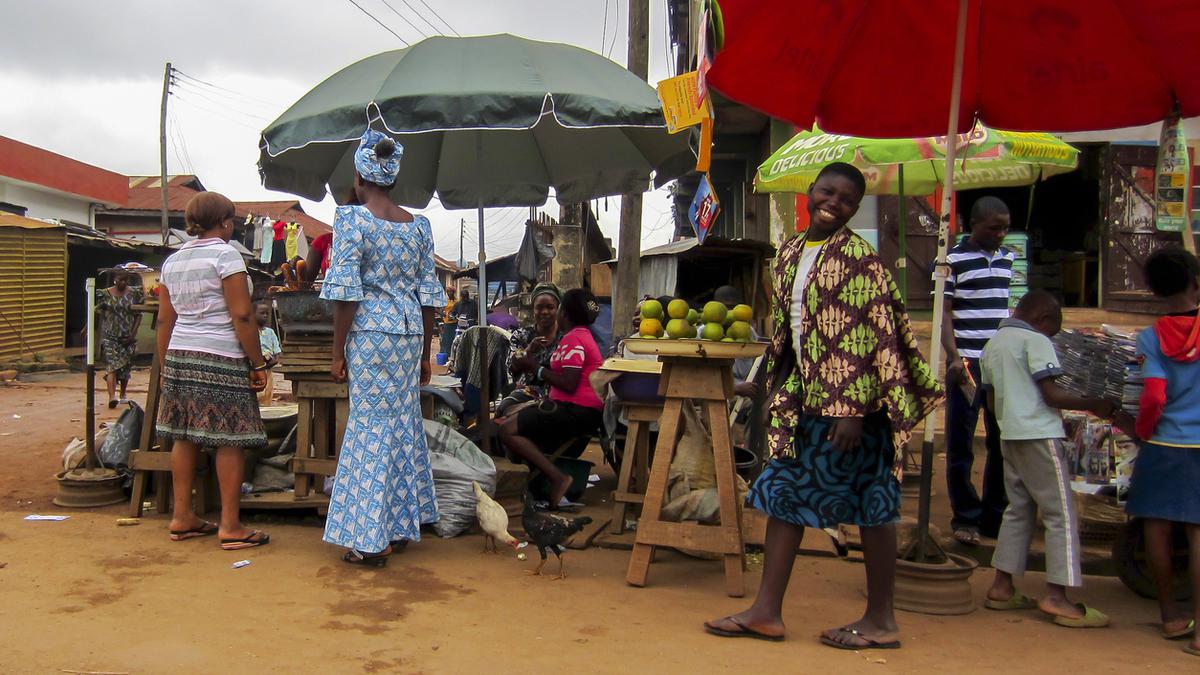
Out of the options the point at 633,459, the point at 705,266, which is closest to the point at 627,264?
the point at 705,266

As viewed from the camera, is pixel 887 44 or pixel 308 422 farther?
pixel 308 422

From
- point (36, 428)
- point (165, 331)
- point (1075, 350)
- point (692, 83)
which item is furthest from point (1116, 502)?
point (36, 428)

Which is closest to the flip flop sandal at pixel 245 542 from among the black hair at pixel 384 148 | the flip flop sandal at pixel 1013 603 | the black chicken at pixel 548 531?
the black chicken at pixel 548 531

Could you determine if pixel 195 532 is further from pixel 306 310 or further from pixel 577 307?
pixel 577 307

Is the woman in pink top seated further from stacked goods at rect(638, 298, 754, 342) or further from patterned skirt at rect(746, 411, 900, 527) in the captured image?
patterned skirt at rect(746, 411, 900, 527)

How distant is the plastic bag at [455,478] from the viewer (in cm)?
486

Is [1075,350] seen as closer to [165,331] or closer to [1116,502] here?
[1116,502]

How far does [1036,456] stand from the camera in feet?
12.4

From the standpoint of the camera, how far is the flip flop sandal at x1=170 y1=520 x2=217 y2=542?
15.0 feet

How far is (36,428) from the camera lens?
9.31 m

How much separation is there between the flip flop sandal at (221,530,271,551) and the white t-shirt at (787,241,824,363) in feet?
9.44

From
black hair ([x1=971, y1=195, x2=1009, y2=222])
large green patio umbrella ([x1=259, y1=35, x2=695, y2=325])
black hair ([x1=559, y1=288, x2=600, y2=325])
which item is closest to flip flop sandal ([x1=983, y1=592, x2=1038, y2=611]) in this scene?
black hair ([x1=971, y1=195, x2=1009, y2=222])

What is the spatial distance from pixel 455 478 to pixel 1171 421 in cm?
341

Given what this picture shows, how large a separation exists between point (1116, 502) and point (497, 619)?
3126 millimetres
